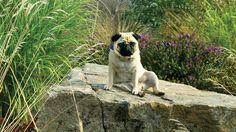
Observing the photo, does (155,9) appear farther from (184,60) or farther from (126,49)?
(126,49)

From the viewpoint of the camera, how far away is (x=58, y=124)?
600 cm

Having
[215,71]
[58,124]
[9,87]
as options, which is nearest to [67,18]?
[9,87]

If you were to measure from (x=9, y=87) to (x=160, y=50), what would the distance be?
93.5 inches

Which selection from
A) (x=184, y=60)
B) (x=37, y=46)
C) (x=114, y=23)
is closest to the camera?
(x=37, y=46)

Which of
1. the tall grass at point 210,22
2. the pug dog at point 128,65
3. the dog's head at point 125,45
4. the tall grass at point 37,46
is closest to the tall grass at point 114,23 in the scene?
the tall grass at point 210,22

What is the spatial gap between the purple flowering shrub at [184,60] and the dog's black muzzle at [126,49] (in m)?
2.95

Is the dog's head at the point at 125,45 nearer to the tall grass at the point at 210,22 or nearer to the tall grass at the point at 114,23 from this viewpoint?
the tall grass at the point at 114,23

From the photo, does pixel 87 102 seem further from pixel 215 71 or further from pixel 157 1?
pixel 157 1

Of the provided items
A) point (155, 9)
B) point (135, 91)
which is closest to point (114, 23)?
point (155, 9)

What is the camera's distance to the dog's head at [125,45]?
582 centimetres

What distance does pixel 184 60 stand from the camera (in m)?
9.00

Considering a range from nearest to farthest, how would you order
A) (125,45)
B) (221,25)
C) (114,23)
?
(125,45) < (221,25) < (114,23)

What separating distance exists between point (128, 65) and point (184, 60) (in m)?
3.15

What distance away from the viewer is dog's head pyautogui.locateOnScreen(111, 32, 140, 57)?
19.1 ft
